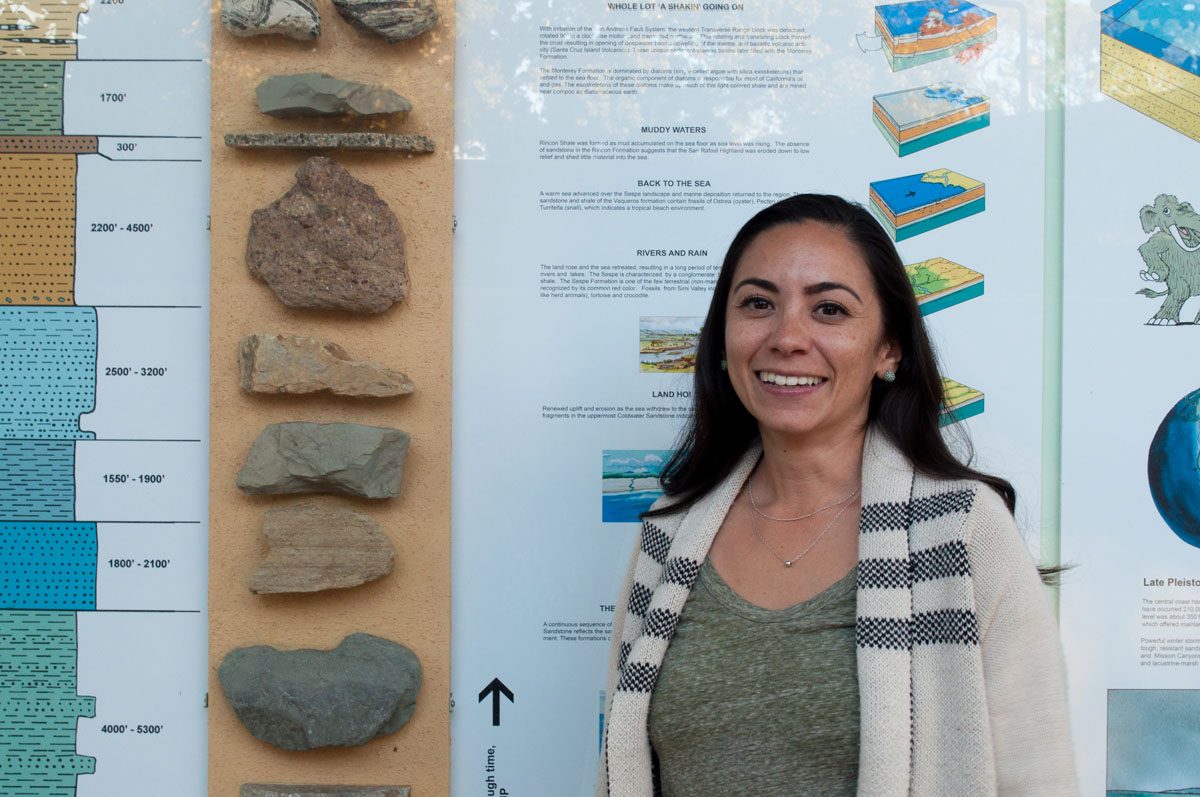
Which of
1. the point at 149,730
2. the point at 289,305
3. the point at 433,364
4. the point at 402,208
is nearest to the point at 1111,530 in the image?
the point at 433,364

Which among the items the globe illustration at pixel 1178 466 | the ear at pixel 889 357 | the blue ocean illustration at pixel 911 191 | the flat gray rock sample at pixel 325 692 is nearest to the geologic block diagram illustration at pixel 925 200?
the blue ocean illustration at pixel 911 191

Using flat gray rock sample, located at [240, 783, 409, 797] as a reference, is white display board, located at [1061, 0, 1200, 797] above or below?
above

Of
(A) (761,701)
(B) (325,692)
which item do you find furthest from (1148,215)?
(B) (325,692)

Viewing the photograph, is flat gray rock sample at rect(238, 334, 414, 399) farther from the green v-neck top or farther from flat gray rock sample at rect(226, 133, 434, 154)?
the green v-neck top

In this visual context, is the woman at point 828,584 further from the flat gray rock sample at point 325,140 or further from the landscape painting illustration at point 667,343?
the flat gray rock sample at point 325,140

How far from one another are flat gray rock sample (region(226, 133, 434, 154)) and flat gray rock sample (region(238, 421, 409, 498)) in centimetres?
64

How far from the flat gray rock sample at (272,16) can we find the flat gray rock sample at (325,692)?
1396 millimetres

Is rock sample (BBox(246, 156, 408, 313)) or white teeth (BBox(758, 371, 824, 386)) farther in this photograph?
rock sample (BBox(246, 156, 408, 313))

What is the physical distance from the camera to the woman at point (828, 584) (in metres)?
1.34

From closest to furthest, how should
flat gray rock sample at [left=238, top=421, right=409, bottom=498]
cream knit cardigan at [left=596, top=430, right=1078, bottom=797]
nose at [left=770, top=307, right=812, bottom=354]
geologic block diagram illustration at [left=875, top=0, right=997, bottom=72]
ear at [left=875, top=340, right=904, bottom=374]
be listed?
cream knit cardigan at [left=596, top=430, right=1078, bottom=797] < nose at [left=770, top=307, right=812, bottom=354] < ear at [left=875, top=340, right=904, bottom=374] < flat gray rock sample at [left=238, top=421, right=409, bottom=498] < geologic block diagram illustration at [left=875, top=0, right=997, bottom=72]

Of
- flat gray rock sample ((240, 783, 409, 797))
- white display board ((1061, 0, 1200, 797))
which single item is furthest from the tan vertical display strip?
white display board ((1061, 0, 1200, 797))

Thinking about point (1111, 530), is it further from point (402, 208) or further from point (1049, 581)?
point (402, 208)

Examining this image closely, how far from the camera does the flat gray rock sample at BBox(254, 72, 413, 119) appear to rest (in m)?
2.20

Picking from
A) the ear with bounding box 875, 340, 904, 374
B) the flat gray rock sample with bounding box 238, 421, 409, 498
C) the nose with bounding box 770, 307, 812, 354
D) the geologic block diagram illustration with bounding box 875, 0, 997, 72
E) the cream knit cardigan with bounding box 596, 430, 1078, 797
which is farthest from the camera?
the geologic block diagram illustration with bounding box 875, 0, 997, 72
